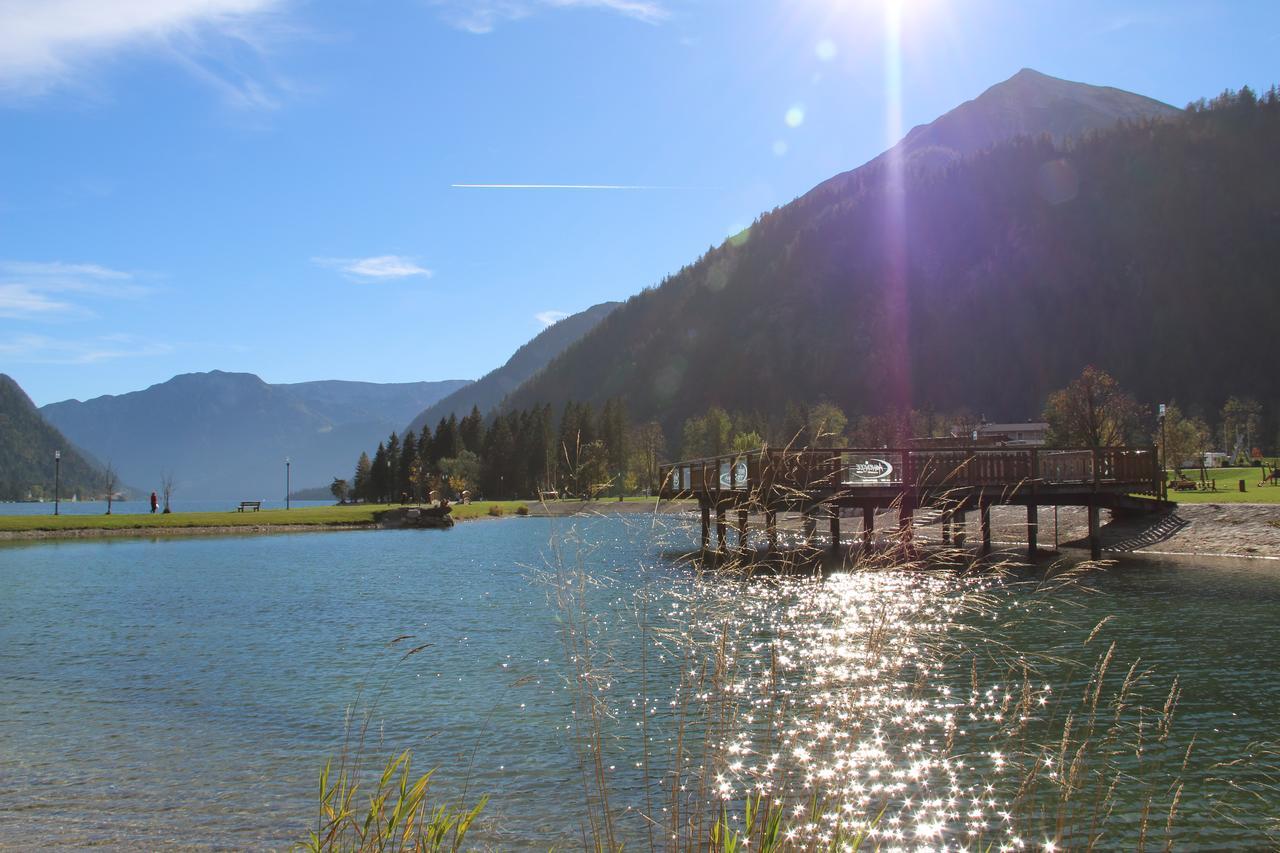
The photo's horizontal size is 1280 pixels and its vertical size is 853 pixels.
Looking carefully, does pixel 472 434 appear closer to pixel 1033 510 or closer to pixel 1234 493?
pixel 1234 493

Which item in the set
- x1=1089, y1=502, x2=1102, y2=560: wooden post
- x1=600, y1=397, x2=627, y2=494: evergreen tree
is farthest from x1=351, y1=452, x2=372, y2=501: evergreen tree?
x1=1089, y1=502, x2=1102, y2=560: wooden post

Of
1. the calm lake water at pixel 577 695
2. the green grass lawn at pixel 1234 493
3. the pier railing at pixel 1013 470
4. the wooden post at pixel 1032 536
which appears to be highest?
the pier railing at pixel 1013 470

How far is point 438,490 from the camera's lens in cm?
10744

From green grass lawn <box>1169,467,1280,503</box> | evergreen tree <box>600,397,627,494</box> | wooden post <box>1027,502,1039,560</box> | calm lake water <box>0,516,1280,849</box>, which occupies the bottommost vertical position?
calm lake water <box>0,516,1280,849</box>

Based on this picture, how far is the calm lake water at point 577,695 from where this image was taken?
339 inches

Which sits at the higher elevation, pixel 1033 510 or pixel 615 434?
pixel 615 434

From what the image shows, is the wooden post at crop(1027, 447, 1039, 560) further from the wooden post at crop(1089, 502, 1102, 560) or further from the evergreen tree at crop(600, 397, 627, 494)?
the evergreen tree at crop(600, 397, 627, 494)

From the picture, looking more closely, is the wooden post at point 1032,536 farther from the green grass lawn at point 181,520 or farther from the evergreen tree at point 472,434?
the evergreen tree at point 472,434

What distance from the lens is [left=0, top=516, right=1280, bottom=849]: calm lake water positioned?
28.2 ft

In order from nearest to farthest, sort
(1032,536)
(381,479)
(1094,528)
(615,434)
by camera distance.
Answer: (1094,528), (1032,536), (615,434), (381,479)

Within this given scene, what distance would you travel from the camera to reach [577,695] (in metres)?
13.5

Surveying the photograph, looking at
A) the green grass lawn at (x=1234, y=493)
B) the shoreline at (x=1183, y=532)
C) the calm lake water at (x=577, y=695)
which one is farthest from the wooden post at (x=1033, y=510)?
the green grass lawn at (x=1234, y=493)

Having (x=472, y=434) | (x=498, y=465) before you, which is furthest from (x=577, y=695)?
(x=472, y=434)

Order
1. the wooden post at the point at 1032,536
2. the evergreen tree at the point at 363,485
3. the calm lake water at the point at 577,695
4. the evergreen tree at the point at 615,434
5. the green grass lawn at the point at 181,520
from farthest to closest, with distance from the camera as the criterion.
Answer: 1. the evergreen tree at the point at 363,485
2. the evergreen tree at the point at 615,434
3. the green grass lawn at the point at 181,520
4. the wooden post at the point at 1032,536
5. the calm lake water at the point at 577,695
